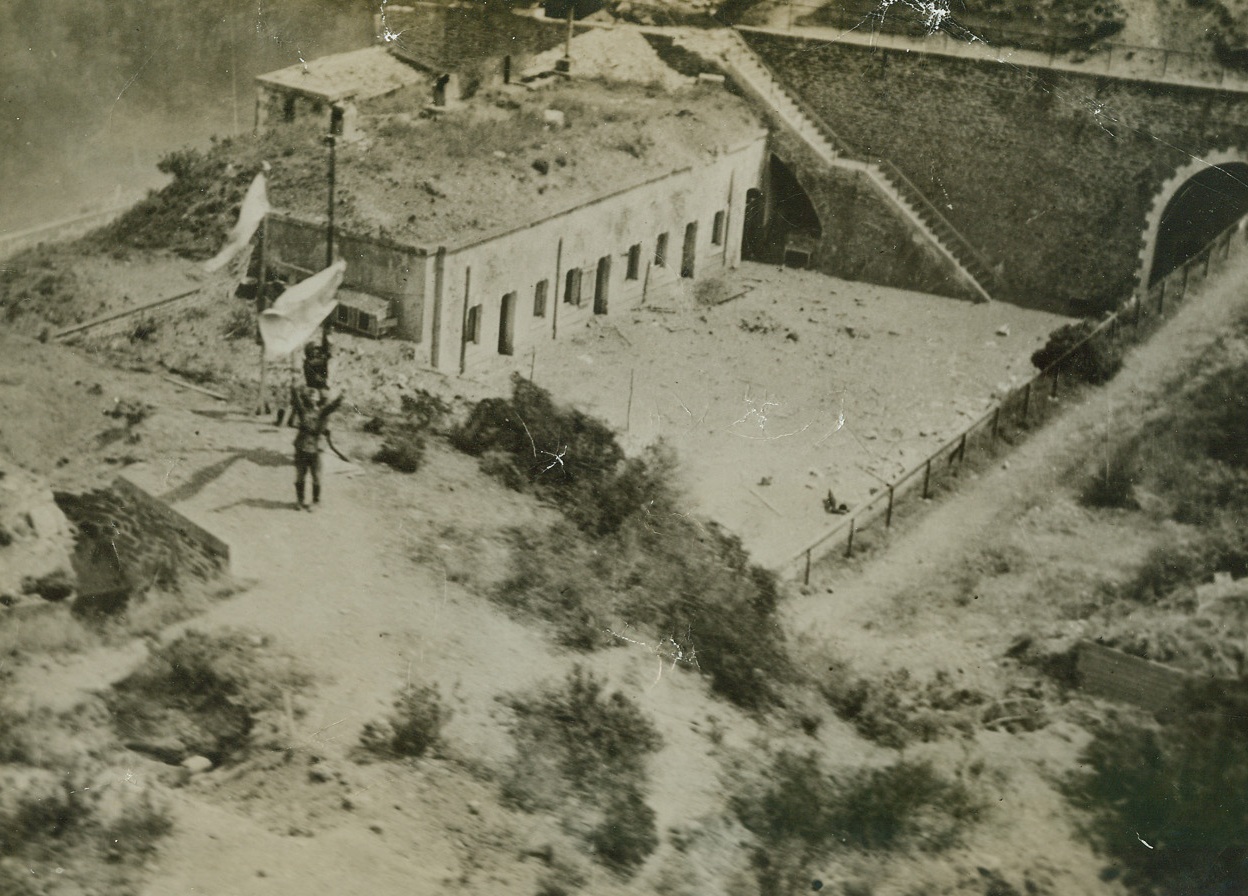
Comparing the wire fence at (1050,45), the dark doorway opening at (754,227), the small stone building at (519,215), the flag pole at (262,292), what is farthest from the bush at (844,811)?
the wire fence at (1050,45)

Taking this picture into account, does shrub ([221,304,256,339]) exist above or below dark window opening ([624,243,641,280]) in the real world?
below

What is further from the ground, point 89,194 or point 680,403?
point 89,194

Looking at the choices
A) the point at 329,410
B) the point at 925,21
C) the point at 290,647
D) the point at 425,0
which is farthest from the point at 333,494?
the point at 925,21

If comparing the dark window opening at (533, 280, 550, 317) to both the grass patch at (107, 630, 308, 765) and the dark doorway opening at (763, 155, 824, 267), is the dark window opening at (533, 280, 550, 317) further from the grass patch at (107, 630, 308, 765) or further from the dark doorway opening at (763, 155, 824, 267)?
the grass patch at (107, 630, 308, 765)

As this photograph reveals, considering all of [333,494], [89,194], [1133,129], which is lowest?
[333,494]

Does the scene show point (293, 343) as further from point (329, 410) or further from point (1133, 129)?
point (1133, 129)

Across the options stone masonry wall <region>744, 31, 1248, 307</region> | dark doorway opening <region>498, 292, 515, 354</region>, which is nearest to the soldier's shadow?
dark doorway opening <region>498, 292, 515, 354</region>

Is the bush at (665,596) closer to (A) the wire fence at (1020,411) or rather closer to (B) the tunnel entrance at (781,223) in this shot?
(A) the wire fence at (1020,411)
